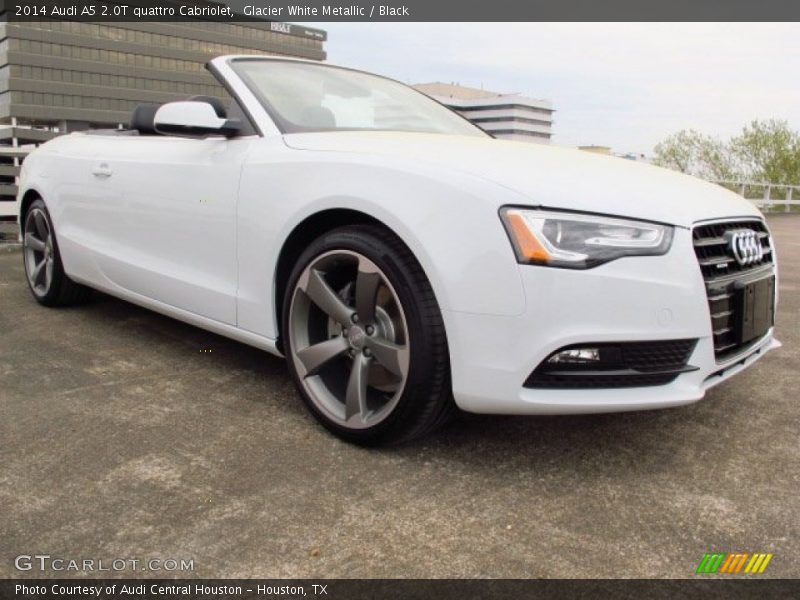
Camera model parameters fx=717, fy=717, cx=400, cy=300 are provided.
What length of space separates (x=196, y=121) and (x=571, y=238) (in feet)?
5.25

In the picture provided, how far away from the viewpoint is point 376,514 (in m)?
2.00

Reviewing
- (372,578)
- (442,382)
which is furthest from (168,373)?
(372,578)

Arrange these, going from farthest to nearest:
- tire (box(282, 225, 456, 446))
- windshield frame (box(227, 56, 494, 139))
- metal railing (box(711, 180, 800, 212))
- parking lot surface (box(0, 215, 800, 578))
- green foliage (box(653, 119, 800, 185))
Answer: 1. green foliage (box(653, 119, 800, 185))
2. metal railing (box(711, 180, 800, 212))
3. windshield frame (box(227, 56, 494, 139))
4. tire (box(282, 225, 456, 446))
5. parking lot surface (box(0, 215, 800, 578))

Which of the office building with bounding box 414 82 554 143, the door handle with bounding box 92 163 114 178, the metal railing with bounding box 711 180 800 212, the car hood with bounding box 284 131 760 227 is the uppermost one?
the office building with bounding box 414 82 554 143

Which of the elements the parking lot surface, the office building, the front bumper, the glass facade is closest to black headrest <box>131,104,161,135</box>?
the parking lot surface

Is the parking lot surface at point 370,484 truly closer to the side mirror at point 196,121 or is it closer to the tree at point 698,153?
the side mirror at point 196,121

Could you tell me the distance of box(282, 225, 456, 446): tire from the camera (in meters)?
2.20

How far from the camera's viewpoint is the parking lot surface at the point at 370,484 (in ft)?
5.90

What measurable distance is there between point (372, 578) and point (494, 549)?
329 mm

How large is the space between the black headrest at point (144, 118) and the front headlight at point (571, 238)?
2306mm

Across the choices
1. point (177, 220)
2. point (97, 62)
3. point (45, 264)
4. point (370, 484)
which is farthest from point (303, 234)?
point (97, 62)

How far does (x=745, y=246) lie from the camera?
235 centimetres

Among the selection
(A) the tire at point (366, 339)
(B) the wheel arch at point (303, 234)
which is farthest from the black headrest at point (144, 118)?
(A) the tire at point (366, 339)

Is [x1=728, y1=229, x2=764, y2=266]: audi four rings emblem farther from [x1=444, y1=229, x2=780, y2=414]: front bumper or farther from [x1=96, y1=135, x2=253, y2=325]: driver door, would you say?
[x1=96, y1=135, x2=253, y2=325]: driver door
